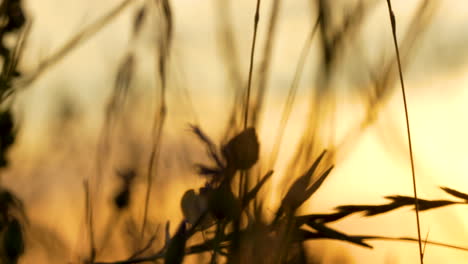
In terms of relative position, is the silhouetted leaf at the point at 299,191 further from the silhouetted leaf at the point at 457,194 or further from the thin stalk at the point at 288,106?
the silhouetted leaf at the point at 457,194

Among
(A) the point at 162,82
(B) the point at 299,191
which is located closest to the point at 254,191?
(B) the point at 299,191

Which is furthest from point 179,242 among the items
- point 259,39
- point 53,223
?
point 53,223

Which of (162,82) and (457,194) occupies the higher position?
(162,82)

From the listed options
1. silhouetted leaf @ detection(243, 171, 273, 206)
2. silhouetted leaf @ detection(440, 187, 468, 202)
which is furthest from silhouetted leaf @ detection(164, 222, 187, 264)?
silhouetted leaf @ detection(440, 187, 468, 202)

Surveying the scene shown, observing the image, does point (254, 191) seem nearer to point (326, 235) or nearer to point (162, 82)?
point (326, 235)

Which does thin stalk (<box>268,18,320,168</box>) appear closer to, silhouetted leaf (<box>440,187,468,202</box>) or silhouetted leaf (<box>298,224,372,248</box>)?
silhouetted leaf (<box>298,224,372,248</box>)

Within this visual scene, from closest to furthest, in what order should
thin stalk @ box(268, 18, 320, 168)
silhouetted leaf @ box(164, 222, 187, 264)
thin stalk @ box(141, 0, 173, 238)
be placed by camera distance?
silhouetted leaf @ box(164, 222, 187, 264), thin stalk @ box(268, 18, 320, 168), thin stalk @ box(141, 0, 173, 238)

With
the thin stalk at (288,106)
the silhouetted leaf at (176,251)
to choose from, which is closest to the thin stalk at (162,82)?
the thin stalk at (288,106)

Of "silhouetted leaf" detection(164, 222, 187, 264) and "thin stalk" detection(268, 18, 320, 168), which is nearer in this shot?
"silhouetted leaf" detection(164, 222, 187, 264)

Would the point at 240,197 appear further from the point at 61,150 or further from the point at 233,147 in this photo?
the point at 61,150

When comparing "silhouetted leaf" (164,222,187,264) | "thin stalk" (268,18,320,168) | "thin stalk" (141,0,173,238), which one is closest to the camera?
"silhouetted leaf" (164,222,187,264)

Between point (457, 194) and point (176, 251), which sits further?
point (457, 194)

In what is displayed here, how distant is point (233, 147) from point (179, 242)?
0.09 meters

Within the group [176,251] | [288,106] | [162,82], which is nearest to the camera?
[176,251]
